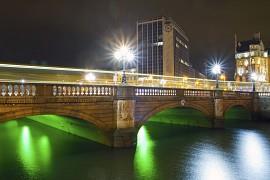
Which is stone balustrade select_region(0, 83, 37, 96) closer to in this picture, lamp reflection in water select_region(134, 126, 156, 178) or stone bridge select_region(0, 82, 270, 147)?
stone bridge select_region(0, 82, 270, 147)

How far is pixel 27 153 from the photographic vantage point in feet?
55.4

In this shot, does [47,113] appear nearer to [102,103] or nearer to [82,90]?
[82,90]

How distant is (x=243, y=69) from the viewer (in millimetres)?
88562

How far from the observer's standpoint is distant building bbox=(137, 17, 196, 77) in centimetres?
10319

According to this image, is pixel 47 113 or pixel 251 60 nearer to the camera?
pixel 47 113

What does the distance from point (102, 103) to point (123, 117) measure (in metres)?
1.77

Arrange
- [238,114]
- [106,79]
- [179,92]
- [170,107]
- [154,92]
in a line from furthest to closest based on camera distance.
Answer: [238,114] < [106,79] < [179,92] < [170,107] < [154,92]

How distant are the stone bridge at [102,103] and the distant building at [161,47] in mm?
81120

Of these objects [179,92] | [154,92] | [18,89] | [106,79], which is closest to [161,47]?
[106,79]

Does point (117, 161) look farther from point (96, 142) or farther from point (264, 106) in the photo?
point (264, 106)

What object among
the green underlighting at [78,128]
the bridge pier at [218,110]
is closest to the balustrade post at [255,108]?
the bridge pier at [218,110]

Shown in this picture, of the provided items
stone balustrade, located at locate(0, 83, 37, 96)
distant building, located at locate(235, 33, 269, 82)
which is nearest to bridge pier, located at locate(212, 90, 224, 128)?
stone balustrade, located at locate(0, 83, 37, 96)

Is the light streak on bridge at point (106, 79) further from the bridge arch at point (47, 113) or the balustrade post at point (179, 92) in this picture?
the bridge arch at point (47, 113)

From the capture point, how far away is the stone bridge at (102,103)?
12.5m
